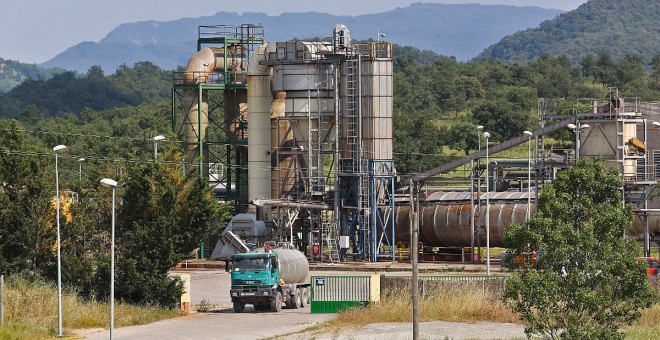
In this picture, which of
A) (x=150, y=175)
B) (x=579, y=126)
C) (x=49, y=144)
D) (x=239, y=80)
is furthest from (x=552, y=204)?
(x=49, y=144)

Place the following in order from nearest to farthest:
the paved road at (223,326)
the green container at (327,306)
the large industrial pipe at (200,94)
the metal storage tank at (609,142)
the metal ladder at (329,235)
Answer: the paved road at (223,326)
the green container at (327,306)
the metal storage tank at (609,142)
the metal ladder at (329,235)
the large industrial pipe at (200,94)

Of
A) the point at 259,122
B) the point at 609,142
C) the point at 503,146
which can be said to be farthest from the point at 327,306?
the point at 259,122

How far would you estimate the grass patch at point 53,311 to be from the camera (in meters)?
44.5

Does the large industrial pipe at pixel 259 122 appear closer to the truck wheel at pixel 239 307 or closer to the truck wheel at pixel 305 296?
the truck wheel at pixel 305 296

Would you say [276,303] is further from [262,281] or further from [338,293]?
[338,293]

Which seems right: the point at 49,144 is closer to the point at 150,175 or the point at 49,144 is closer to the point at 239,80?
the point at 239,80

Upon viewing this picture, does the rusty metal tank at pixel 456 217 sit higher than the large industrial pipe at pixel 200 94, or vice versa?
the large industrial pipe at pixel 200 94

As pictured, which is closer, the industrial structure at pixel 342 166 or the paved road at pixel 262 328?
the paved road at pixel 262 328

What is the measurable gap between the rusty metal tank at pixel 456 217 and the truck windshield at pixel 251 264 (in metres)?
21.6

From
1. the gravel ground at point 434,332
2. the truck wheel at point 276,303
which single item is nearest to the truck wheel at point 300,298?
the truck wheel at point 276,303

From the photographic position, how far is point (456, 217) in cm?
7250

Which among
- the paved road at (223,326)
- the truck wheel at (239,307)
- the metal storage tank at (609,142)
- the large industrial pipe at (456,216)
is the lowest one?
the paved road at (223,326)

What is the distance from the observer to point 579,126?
65.6 metres

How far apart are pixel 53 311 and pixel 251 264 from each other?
822 centimetres
